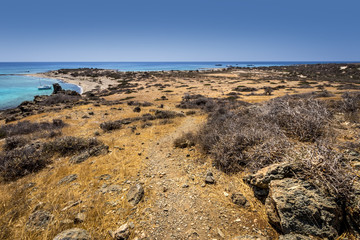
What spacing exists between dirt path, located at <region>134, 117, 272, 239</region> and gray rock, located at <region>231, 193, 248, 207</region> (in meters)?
0.10

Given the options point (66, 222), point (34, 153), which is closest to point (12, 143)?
point (34, 153)

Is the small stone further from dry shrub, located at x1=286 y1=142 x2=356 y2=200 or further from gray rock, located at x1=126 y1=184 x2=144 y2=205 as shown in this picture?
dry shrub, located at x1=286 y1=142 x2=356 y2=200

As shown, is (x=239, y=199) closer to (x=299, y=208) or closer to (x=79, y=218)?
(x=299, y=208)

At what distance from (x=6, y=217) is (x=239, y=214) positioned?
505cm

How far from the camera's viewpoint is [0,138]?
31.0 feet

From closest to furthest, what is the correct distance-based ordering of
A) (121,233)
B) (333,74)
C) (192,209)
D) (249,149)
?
1. (121,233)
2. (192,209)
3. (249,149)
4. (333,74)

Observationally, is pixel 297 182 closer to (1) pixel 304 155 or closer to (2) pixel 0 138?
(1) pixel 304 155

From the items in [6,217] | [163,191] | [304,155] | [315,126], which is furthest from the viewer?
[315,126]

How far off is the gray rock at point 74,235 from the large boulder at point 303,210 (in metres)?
3.51

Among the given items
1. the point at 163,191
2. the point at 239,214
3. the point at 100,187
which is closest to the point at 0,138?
the point at 100,187

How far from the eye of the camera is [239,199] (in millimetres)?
3463

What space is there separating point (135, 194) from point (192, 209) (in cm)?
150

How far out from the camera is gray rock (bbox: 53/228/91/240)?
2709 mm

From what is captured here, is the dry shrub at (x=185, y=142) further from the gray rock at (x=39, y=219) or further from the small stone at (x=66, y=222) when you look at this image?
the gray rock at (x=39, y=219)
